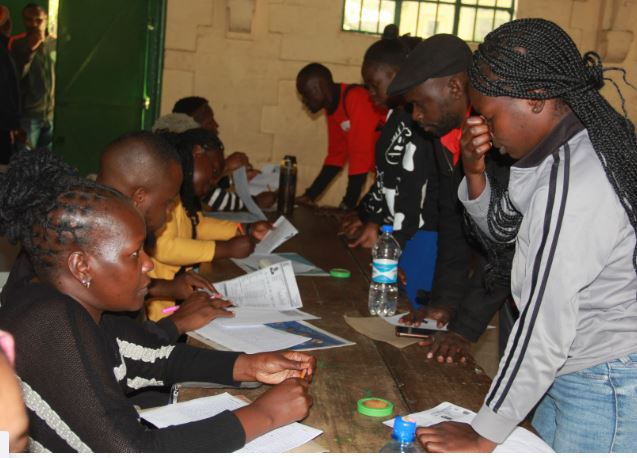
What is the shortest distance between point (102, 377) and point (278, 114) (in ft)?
17.7

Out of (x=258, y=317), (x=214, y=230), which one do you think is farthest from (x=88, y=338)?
(x=214, y=230)

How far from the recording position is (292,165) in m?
4.83

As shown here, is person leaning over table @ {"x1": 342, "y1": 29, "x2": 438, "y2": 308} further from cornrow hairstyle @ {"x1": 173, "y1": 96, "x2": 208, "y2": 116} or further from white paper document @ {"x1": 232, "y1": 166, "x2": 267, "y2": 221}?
cornrow hairstyle @ {"x1": 173, "y1": 96, "x2": 208, "y2": 116}

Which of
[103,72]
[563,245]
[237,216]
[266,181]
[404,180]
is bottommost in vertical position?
[237,216]

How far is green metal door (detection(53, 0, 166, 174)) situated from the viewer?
650cm

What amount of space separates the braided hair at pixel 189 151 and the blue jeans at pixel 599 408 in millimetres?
2153

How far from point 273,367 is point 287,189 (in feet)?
9.44

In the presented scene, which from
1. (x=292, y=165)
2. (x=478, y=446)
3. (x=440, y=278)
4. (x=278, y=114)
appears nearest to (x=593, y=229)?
(x=478, y=446)

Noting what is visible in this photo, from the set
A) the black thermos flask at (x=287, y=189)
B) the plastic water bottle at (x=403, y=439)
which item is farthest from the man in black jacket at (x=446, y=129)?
the black thermos flask at (x=287, y=189)

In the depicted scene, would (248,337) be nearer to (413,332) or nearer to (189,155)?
(413,332)

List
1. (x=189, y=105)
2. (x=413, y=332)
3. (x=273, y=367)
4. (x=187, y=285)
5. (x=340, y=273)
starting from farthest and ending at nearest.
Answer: (x=189, y=105), (x=340, y=273), (x=187, y=285), (x=413, y=332), (x=273, y=367)

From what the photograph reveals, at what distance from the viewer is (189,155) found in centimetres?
350

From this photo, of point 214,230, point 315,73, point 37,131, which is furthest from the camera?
point 37,131

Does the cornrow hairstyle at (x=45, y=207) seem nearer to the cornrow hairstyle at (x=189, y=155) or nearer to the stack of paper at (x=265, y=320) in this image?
the stack of paper at (x=265, y=320)
